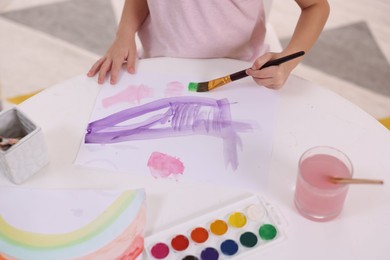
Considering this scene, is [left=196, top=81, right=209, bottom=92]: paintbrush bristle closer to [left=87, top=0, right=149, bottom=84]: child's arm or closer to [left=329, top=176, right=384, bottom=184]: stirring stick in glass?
[left=87, top=0, right=149, bottom=84]: child's arm

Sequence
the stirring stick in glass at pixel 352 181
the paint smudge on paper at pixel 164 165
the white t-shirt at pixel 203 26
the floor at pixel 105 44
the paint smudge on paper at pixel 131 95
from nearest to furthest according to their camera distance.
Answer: the stirring stick in glass at pixel 352 181, the paint smudge on paper at pixel 164 165, the paint smudge on paper at pixel 131 95, the white t-shirt at pixel 203 26, the floor at pixel 105 44

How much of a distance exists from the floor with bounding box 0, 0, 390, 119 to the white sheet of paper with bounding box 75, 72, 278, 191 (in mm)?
904

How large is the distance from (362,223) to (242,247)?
6.9 inches

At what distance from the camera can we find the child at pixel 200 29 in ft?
3.13

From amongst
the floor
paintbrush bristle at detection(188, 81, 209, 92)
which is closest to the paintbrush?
paintbrush bristle at detection(188, 81, 209, 92)

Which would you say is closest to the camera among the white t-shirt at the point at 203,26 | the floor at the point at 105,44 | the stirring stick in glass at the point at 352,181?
the stirring stick in glass at the point at 352,181

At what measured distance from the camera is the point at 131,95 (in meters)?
0.87

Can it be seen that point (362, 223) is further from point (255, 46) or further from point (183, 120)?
point (255, 46)

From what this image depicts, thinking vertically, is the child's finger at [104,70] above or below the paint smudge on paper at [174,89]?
above

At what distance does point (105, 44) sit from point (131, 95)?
3.39 ft

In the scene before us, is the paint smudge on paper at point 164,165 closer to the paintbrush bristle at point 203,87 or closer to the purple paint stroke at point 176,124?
the purple paint stroke at point 176,124

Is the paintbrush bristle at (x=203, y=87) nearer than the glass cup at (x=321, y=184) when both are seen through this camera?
No

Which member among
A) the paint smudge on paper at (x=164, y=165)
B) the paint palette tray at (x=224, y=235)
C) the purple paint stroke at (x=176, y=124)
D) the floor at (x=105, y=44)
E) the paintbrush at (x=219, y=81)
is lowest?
the floor at (x=105, y=44)

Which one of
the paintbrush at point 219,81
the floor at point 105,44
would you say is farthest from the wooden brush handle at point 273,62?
the floor at point 105,44
